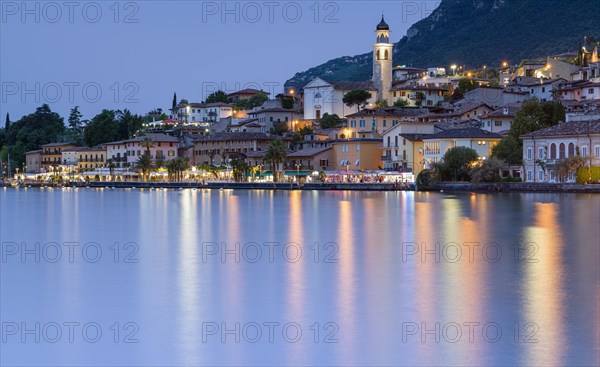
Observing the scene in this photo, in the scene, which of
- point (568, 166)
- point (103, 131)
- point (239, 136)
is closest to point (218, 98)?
point (103, 131)

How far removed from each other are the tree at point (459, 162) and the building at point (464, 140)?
1.67 m

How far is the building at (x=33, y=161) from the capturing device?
109 meters

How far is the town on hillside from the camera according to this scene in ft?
200

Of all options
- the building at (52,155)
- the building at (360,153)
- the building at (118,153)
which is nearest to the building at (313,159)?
the building at (360,153)

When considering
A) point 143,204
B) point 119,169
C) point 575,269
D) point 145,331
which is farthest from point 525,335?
point 119,169

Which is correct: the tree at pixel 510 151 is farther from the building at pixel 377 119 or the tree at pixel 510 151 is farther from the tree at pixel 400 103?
the tree at pixel 400 103

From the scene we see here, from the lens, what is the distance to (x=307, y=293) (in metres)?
19.6

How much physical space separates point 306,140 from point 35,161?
144 ft

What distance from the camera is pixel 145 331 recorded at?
15.9 m

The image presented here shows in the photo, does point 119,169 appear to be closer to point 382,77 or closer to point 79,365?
point 382,77

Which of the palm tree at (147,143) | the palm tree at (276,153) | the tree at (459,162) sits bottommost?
the tree at (459,162)

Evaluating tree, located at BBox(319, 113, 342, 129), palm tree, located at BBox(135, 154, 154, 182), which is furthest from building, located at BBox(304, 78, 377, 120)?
palm tree, located at BBox(135, 154, 154, 182)

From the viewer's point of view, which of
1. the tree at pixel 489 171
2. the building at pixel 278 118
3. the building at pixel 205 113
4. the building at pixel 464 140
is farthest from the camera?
the building at pixel 205 113

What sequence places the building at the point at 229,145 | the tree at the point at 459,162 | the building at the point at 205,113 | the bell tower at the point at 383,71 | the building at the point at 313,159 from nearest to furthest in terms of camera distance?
the tree at the point at 459,162, the building at the point at 313,159, the building at the point at 229,145, the bell tower at the point at 383,71, the building at the point at 205,113
